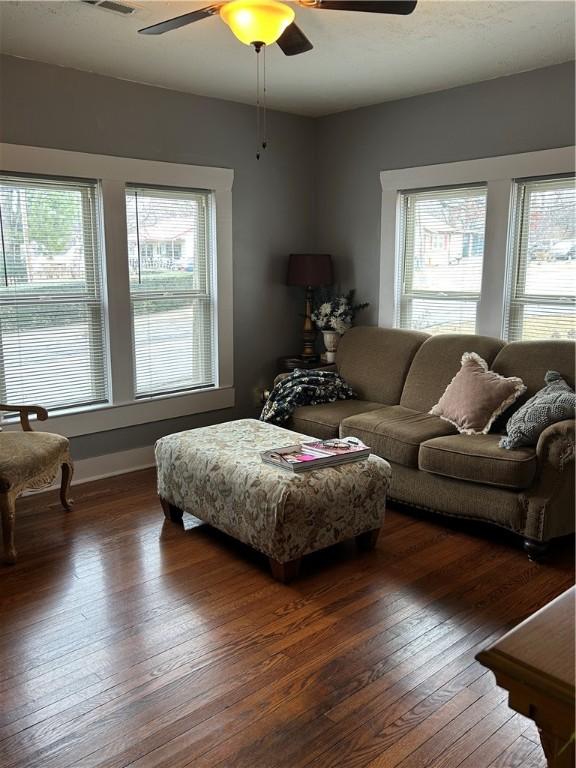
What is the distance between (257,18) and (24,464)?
228cm

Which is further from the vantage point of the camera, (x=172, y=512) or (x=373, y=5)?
(x=172, y=512)

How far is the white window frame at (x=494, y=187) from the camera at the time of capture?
389 centimetres

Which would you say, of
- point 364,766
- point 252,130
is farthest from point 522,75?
point 364,766

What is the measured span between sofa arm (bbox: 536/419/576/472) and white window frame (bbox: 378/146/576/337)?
4.37ft

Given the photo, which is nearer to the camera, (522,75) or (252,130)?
(522,75)

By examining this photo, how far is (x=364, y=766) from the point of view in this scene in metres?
1.86

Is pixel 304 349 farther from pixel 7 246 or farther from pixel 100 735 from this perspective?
pixel 100 735

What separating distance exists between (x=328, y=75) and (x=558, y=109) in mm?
1408

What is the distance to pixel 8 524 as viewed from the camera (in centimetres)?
306

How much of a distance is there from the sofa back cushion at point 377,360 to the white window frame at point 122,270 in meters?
0.94

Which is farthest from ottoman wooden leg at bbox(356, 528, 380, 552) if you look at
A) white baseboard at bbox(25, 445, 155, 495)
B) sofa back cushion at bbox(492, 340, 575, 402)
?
white baseboard at bbox(25, 445, 155, 495)

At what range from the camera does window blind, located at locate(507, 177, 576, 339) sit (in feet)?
12.7

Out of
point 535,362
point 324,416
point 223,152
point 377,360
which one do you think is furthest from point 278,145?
point 535,362

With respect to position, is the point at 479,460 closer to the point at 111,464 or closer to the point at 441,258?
the point at 441,258
